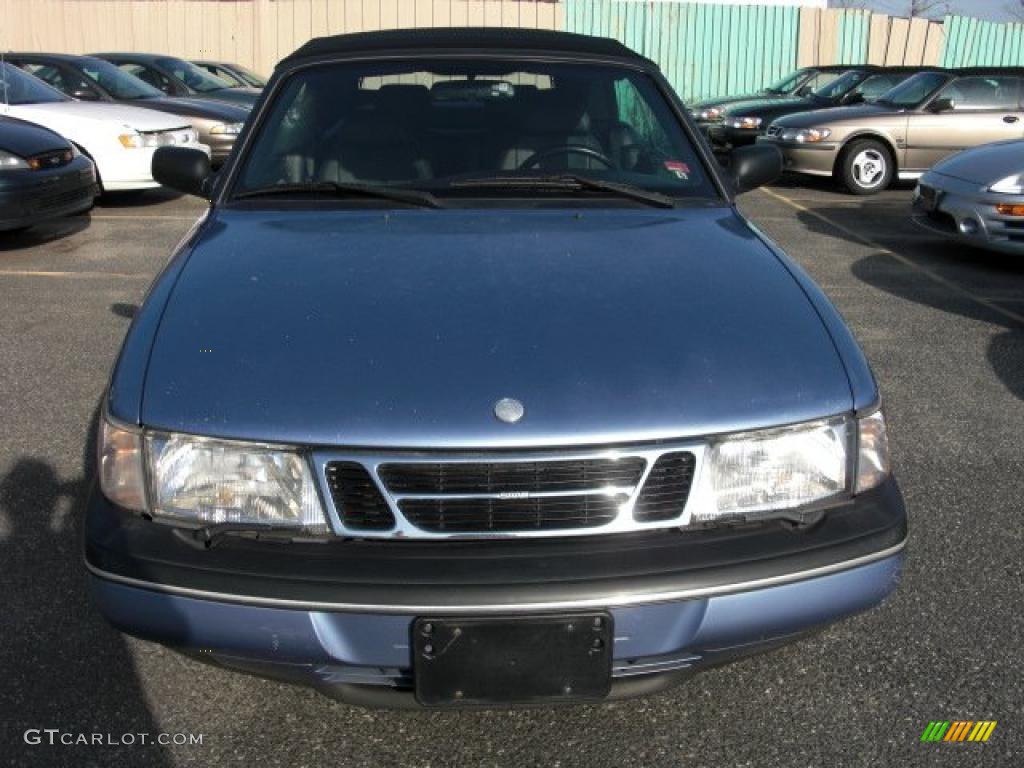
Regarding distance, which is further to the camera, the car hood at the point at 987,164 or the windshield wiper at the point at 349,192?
the car hood at the point at 987,164

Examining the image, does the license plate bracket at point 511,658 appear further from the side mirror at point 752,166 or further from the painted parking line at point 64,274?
the painted parking line at point 64,274

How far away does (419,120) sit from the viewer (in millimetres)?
3520

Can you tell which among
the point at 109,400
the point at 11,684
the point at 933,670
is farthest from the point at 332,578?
the point at 933,670

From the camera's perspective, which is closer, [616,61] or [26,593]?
[26,593]

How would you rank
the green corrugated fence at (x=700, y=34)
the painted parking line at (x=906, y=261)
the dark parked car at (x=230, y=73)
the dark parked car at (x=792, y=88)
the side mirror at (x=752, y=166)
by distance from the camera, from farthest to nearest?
the green corrugated fence at (x=700, y=34) < the dark parked car at (x=230, y=73) < the dark parked car at (x=792, y=88) < the painted parking line at (x=906, y=261) < the side mirror at (x=752, y=166)

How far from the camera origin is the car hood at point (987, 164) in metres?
7.43

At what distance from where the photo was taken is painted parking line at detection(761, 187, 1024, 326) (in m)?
6.61

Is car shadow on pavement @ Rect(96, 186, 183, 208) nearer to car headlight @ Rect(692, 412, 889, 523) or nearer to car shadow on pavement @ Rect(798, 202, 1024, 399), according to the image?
car shadow on pavement @ Rect(798, 202, 1024, 399)

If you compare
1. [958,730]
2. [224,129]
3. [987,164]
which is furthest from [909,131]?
[958,730]

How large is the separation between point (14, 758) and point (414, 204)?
6.12 feet

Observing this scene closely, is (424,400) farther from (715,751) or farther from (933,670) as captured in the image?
(933,670)

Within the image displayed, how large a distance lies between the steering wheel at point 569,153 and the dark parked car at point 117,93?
8.51 meters

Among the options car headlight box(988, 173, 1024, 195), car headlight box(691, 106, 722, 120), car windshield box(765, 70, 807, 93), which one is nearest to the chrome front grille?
car headlight box(988, 173, 1024, 195)

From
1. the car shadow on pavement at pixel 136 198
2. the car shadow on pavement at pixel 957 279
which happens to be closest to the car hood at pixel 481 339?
the car shadow on pavement at pixel 957 279
